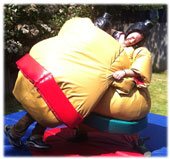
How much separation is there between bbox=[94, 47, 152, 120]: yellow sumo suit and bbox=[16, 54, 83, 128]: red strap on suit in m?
0.35

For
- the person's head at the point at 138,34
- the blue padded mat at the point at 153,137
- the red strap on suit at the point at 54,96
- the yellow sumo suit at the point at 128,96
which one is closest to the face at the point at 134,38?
the person's head at the point at 138,34

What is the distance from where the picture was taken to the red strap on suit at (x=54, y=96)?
345cm

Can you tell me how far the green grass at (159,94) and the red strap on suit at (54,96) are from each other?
10.8 ft

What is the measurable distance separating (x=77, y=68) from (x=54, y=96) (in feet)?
1.10

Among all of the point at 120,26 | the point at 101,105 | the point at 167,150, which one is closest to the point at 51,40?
the point at 101,105

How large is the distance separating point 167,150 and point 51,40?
5.86ft

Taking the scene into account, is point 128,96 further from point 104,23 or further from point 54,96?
point 104,23

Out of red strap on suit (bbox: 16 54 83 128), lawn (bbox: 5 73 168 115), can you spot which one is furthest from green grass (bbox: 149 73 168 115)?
red strap on suit (bbox: 16 54 83 128)

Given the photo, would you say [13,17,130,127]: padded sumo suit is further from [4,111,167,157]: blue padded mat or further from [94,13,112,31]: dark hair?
[4,111,167,157]: blue padded mat

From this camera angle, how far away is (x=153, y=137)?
470 cm

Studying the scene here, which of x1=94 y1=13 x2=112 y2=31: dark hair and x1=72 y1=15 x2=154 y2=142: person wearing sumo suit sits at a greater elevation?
x1=94 y1=13 x2=112 y2=31: dark hair

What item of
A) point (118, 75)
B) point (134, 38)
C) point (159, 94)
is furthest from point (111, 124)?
point (159, 94)

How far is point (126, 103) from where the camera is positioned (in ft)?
12.2

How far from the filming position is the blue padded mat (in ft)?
13.0
